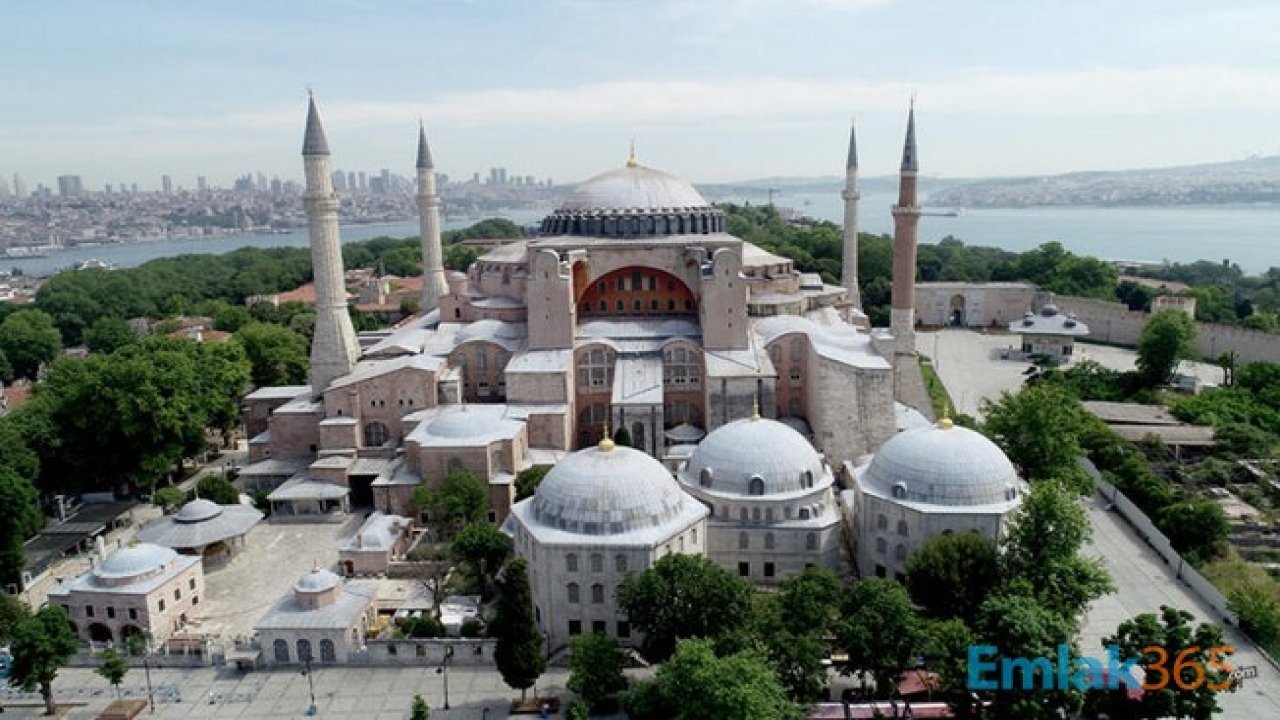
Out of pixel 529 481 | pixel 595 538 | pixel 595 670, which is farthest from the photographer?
pixel 529 481

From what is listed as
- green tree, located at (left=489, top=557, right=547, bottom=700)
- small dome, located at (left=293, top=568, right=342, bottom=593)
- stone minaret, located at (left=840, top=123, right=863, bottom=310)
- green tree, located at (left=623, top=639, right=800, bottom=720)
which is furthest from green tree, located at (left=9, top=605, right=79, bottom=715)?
stone minaret, located at (left=840, top=123, right=863, bottom=310)

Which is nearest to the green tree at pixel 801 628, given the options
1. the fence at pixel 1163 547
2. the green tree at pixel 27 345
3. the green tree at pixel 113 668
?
the fence at pixel 1163 547

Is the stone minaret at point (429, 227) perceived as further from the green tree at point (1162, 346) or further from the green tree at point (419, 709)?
the green tree at point (1162, 346)

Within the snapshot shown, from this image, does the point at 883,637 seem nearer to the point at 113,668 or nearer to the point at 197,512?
the point at 113,668

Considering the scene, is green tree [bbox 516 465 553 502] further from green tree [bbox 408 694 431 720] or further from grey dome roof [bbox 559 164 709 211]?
grey dome roof [bbox 559 164 709 211]

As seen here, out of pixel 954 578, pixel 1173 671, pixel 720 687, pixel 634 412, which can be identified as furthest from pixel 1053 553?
pixel 634 412

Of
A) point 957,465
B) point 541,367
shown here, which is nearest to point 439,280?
point 541,367

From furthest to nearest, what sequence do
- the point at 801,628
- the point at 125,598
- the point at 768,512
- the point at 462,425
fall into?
the point at 462,425, the point at 768,512, the point at 125,598, the point at 801,628
